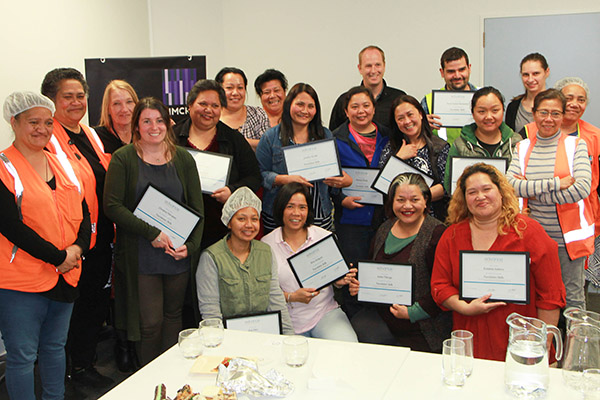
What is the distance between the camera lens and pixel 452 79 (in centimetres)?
439

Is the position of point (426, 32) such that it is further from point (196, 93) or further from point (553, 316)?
point (553, 316)

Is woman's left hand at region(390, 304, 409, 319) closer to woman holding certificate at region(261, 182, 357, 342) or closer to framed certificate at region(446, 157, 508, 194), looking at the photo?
woman holding certificate at region(261, 182, 357, 342)

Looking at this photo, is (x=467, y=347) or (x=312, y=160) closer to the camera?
(x=467, y=347)

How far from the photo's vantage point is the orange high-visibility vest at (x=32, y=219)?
2781mm

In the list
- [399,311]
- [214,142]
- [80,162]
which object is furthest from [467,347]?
[80,162]

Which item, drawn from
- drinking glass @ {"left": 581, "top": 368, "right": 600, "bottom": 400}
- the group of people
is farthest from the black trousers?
drinking glass @ {"left": 581, "top": 368, "right": 600, "bottom": 400}

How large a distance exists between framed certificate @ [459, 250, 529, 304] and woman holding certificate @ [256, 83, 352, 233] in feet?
4.22

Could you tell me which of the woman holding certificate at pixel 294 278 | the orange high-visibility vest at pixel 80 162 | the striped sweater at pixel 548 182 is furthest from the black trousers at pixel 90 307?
the striped sweater at pixel 548 182

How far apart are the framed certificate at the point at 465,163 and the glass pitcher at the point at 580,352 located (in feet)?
5.73

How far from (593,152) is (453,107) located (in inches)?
40.4

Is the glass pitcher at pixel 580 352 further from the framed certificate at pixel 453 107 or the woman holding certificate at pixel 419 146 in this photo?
the framed certificate at pixel 453 107

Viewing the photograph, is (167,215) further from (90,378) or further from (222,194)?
(90,378)

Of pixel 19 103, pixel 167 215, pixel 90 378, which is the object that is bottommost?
pixel 90 378

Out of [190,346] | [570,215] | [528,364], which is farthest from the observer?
[570,215]
